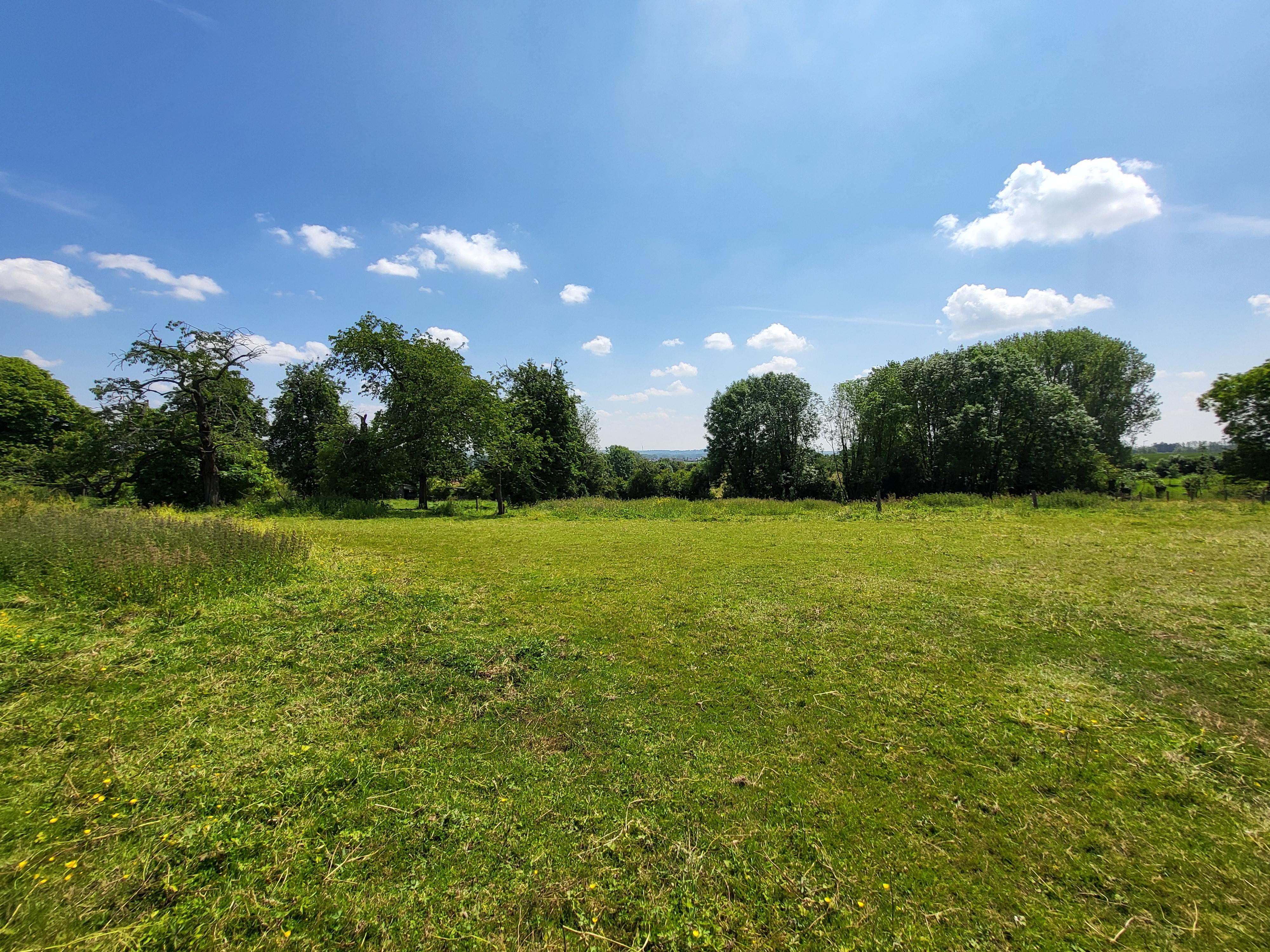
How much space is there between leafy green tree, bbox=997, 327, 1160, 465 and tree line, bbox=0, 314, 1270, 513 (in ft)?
0.48

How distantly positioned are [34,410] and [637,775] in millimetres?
37076

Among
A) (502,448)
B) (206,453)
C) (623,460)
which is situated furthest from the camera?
(623,460)

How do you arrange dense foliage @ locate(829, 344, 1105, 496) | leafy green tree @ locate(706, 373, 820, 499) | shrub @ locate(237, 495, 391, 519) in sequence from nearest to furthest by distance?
shrub @ locate(237, 495, 391, 519) → dense foliage @ locate(829, 344, 1105, 496) → leafy green tree @ locate(706, 373, 820, 499)

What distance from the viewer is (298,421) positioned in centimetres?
3250

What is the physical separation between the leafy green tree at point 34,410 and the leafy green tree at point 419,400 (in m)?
11.4

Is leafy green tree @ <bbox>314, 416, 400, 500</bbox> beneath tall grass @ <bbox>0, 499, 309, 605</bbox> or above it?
above

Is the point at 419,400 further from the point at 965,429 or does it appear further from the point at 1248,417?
the point at 1248,417

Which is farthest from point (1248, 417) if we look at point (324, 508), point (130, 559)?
point (324, 508)

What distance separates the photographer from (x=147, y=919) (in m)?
2.12

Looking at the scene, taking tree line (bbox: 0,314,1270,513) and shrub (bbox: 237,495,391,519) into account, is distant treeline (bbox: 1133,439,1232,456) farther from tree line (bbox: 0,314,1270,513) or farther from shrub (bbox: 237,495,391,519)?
shrub (bbox: 237,495,391,519)

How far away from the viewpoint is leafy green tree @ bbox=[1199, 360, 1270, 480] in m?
20.0

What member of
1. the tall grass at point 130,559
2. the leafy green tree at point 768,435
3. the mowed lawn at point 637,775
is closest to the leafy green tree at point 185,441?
the tall grass at point 130,559

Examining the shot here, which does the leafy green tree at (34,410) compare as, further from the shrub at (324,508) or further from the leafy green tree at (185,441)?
the shrub at (324,508)

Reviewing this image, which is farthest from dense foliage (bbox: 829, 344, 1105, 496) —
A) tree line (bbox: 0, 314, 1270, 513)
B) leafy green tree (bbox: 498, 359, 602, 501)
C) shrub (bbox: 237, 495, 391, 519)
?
shrub (bbox: 237, 495, 391, 519)
